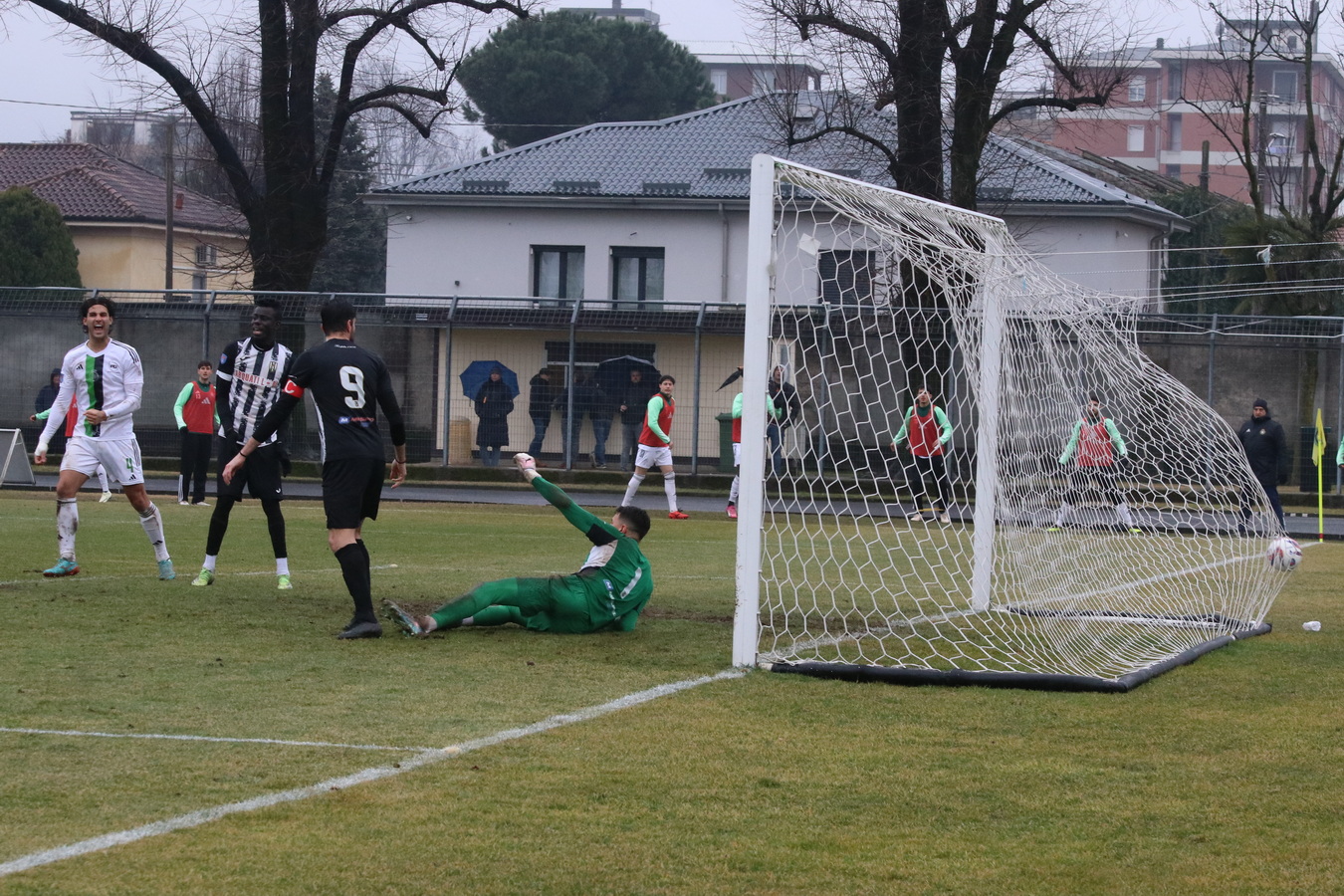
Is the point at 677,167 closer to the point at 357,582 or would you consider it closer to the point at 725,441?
the point at 725,441

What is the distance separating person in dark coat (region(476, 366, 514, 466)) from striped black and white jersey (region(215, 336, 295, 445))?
18.0 m

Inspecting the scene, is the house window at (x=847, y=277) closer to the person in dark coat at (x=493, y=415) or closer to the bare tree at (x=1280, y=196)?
the person in dark coat at (x=493, y=415)

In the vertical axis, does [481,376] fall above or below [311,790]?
above

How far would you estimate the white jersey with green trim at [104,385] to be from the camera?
11664mm

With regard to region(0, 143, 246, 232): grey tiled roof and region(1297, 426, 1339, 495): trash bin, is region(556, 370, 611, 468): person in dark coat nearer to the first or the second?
region(1297, 426, 1339, 495): trash bin

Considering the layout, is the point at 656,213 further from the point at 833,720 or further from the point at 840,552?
A: the point at 833,720

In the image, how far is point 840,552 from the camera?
48.2 ft

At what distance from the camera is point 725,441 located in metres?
28.8

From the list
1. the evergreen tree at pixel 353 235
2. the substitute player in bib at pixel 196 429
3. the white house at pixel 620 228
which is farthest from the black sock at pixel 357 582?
the evergreen tree at pixel 353 235

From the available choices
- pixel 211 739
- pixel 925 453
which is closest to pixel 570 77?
pixel 925 453

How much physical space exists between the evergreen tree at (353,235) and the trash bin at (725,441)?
31.8 metres

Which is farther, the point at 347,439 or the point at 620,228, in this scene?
the point at 620,228

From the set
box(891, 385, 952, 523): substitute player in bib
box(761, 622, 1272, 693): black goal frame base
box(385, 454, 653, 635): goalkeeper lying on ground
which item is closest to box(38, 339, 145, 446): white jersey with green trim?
box(385, 454, 653, 635): goalkeeper lying on ground

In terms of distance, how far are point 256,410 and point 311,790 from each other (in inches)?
249
